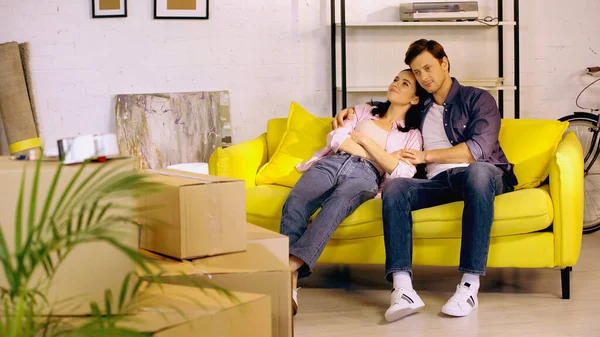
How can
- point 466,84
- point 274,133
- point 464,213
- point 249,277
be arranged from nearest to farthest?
point 249,277 → point 464,213 → point 274,133 → point 466,84

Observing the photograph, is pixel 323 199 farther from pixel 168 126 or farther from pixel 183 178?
pixel 168 126

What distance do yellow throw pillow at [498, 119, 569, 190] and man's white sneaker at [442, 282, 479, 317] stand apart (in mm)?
650

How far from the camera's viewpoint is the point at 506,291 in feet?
11.3

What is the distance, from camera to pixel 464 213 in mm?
3111

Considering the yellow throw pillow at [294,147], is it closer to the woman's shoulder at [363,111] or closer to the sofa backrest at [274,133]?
the sofa backrest at [274,133]

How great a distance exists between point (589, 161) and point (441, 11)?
1230mm

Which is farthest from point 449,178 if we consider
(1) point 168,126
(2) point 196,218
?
(1) point 168,126

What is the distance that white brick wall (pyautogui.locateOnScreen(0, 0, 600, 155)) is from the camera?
4.73m

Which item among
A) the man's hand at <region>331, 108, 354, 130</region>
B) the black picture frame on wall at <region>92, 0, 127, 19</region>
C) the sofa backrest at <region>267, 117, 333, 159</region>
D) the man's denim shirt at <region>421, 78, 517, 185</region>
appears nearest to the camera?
the man's denim shirt at <region>421, 78, 517, 185</region>

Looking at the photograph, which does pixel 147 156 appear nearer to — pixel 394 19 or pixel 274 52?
pixel 274 52

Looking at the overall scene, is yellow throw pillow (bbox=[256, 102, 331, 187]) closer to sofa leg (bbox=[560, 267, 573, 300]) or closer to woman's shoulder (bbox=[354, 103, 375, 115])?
woman's shoulder (bbox=[354, 103, 375, 115])

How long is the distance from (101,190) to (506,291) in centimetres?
257

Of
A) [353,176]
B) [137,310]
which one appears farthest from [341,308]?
[137,310]

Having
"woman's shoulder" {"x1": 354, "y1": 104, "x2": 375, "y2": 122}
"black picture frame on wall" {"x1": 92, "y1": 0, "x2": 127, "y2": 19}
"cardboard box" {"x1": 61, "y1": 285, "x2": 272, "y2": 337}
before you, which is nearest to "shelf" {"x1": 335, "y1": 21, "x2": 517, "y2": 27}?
"woman's shoulder" {"x1": 354, "y1": 104, "x2": 375, "y2": 122}
